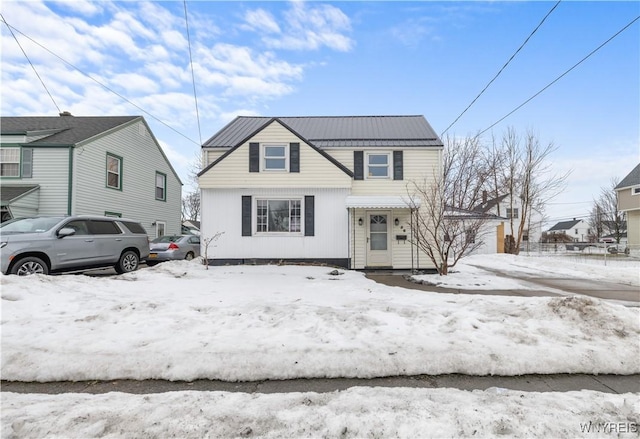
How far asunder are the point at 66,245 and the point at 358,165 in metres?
9.31

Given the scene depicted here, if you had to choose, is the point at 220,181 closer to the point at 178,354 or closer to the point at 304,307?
the point at 304,307

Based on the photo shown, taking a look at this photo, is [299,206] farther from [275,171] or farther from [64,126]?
[64,126]

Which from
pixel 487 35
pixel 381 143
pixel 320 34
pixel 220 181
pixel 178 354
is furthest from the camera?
pixel 381 143

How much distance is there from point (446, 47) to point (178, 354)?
463 inches

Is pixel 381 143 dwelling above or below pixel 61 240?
above

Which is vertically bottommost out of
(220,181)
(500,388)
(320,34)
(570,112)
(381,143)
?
(500,388)

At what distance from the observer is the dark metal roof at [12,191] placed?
12.2m

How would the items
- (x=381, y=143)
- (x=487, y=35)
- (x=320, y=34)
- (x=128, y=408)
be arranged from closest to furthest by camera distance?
(x=128, y=408), (x=487, y=35), (x=320, y=34), (x=381, y=143)

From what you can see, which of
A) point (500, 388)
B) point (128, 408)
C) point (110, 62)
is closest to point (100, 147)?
point (110, 62)

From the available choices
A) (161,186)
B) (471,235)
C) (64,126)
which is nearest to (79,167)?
(64,126)

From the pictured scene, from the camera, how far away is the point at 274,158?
11.2 metres

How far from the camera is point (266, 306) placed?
4.46m

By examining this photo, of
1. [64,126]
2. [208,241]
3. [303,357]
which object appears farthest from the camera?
[64,126]

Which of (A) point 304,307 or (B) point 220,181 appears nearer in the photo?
(A) point 304,307
